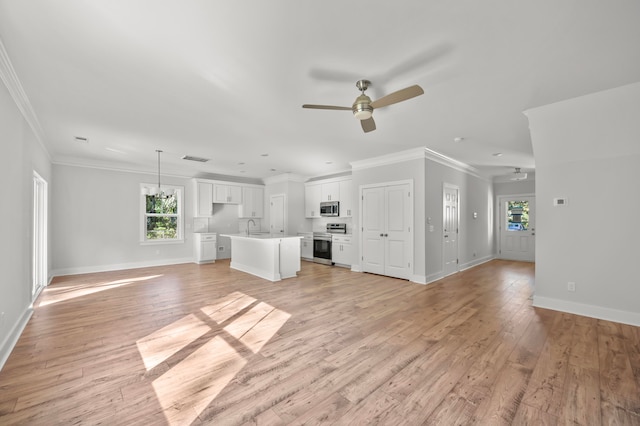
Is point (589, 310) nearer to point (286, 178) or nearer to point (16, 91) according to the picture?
point (286, 178)

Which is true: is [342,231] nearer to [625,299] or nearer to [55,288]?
[625,299]

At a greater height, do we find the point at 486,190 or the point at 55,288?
the point at 486,190

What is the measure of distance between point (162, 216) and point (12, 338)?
5121mm

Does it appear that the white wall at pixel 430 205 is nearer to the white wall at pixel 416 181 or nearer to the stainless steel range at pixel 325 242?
the white wall at pixel 416 181

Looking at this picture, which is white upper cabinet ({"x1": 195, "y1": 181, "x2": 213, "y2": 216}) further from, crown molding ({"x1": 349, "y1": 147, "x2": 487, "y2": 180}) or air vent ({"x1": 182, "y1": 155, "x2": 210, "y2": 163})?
crown molding ({"x1": 349, "y1": 147, "x2": 487, "y2": 180})

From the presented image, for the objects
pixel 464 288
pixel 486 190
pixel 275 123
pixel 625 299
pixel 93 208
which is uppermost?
pixel 275 123

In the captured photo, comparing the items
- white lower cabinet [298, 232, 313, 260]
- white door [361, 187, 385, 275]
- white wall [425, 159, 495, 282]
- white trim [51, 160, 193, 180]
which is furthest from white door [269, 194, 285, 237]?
white wall [425, 159, 495, 282]

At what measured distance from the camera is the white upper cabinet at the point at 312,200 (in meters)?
8.30

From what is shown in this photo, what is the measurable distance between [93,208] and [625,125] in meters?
9.57

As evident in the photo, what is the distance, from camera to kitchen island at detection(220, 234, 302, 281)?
5.55m

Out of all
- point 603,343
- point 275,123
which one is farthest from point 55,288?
point 603,343

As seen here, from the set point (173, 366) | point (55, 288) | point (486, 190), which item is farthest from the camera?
point (486, 190)

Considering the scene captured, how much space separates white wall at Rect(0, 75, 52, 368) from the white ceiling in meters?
0.48

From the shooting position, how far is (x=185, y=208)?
787 centimetres
